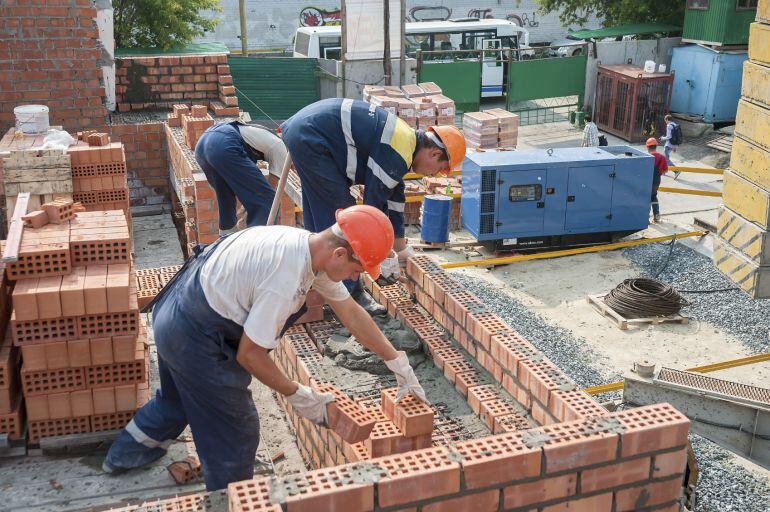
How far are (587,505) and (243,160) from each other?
13.9ft

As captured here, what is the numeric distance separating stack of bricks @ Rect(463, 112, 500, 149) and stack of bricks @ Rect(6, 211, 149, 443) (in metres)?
11.6

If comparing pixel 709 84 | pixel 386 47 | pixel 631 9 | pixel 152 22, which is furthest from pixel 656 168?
pixel 152 22

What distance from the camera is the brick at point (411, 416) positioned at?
4.26 metres

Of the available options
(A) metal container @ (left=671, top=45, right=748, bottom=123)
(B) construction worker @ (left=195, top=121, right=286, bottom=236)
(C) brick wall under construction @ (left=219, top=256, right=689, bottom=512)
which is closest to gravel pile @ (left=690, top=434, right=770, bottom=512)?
(C) brick wall under construction @ (left=219, top=256, right=689, bottom=512)

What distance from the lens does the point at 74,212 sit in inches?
223

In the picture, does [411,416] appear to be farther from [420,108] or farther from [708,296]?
[420,108]

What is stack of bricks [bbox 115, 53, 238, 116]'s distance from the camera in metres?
13.1

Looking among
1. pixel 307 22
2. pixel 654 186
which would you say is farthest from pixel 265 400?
pixel 307 22

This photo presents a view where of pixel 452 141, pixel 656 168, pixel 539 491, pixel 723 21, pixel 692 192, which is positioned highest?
pixel 723 21

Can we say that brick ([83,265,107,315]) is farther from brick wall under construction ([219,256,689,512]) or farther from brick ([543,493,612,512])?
brick ([543,493,612,512])

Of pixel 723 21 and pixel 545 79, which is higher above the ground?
pixel 723 21

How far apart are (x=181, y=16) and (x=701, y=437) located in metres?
18.4

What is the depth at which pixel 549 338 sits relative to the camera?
9.34 m

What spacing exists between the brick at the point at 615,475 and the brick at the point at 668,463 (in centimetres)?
5
